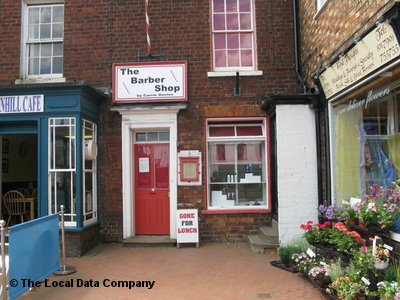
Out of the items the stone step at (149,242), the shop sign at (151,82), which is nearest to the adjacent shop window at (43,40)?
the shop sign at (151,82)

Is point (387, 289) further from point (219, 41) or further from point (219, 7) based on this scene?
point (219, 7)

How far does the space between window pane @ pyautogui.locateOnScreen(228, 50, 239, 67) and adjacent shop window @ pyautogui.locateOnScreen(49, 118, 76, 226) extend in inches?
152

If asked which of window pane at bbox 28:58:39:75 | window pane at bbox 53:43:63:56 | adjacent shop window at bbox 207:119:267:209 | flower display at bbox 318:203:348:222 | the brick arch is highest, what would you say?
window pane at bbox 53:43:63:56

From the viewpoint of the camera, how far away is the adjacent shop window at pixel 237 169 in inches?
306

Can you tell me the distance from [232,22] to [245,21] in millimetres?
320

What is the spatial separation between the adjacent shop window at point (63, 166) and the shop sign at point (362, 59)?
17.0 ft

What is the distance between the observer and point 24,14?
8125 millimetres

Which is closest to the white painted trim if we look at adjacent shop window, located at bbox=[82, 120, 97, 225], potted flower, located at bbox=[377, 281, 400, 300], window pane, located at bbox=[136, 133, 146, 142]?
window pane, located at bbox=[136, 133, 146, 142]

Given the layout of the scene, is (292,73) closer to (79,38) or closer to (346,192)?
(346,192)

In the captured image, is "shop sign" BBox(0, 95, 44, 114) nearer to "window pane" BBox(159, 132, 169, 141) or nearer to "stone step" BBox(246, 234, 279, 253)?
"window pane" BBox(159, 132, 169, 141)

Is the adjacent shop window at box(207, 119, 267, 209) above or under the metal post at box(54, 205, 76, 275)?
above

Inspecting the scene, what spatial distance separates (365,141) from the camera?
5523mm

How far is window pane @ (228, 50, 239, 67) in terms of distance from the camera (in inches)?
313

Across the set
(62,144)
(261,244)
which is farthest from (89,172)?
(261,244)
